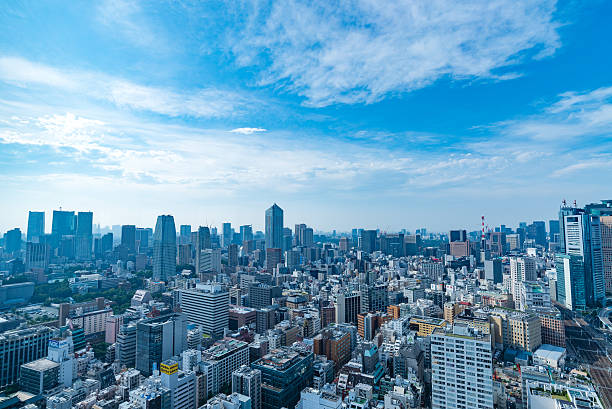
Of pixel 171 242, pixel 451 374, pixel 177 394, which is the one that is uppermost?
pixel 171 242

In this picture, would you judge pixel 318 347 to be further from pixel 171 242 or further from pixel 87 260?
pixel 87 260

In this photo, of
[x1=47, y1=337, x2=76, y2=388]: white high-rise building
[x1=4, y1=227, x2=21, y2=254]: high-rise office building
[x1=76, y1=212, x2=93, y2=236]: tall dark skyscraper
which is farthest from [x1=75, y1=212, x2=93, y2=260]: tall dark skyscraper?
[x1=47, y1=337, x2=76, y2=388]: white high-rise building

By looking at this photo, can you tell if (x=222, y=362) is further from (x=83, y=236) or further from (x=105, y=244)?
(x=105, y=244)

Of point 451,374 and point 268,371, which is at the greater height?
point 451,374

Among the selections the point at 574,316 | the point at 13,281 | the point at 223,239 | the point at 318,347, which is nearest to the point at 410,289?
the point at 574,316

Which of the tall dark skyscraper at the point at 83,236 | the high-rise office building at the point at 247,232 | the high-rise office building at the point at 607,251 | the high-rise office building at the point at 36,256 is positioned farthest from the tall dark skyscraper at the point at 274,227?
the high-rise office building at the point at 607,251

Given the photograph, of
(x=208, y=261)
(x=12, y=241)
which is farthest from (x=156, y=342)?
(x=12, y=241)

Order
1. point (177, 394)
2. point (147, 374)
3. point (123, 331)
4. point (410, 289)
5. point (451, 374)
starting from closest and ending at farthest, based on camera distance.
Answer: point (451, 374)
point (177, 394)
point (147, 374)
point (123, 331)
point (410, 289)
